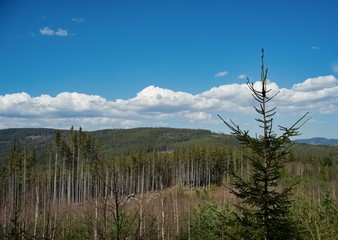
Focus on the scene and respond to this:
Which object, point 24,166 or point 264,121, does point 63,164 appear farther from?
point 264,121

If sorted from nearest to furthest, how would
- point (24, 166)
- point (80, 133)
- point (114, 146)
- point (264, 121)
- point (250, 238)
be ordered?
point (114, 146) < point (250, 238) < point (264, 121) < point (24, 166) < point (80, 133)

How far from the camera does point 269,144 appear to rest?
293 inches

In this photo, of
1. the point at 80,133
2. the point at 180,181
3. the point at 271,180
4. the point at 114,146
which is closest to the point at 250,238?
the point at 271,180

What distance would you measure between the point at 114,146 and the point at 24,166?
191ft

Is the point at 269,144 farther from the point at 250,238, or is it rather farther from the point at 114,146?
the point at 114,146

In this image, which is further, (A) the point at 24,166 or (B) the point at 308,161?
(B) the point at 308,161

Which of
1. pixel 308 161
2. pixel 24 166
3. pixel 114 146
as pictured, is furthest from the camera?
pixel 308 161

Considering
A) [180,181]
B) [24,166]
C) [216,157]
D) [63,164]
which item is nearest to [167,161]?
[180,181]

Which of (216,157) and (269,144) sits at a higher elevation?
(269,144)

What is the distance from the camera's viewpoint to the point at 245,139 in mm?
7441

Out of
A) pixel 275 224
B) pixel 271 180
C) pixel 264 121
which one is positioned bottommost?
pixel 275 224

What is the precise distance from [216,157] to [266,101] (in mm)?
88922

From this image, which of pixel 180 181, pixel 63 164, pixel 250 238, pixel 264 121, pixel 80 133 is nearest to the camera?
pixel 250 238

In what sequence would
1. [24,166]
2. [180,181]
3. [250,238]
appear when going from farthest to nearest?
[180,181] → [24,166] → [250,238]
